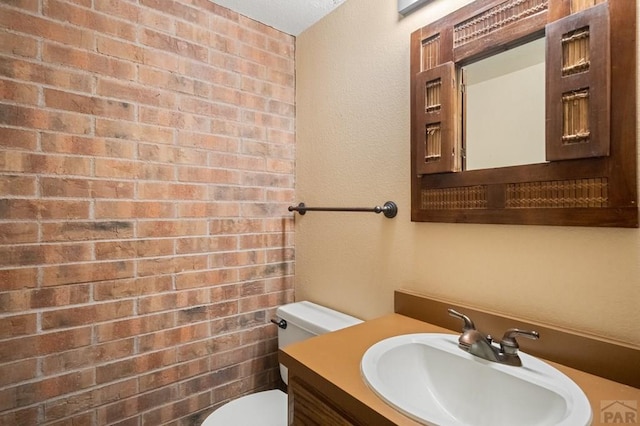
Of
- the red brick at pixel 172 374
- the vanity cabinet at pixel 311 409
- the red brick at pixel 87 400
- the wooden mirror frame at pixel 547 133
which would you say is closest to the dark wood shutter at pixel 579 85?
the wooden mirror frame at pixel 547 133

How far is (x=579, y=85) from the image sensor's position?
2.71ft

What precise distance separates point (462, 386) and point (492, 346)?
0.44 ft

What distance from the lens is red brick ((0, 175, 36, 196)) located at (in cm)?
106

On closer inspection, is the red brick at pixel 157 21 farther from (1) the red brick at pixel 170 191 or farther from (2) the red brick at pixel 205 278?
(2) the red brick at pixel 205 278

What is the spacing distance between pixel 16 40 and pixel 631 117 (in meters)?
1.78

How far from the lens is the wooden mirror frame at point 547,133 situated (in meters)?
0.78

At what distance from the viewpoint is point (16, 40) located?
109 cm

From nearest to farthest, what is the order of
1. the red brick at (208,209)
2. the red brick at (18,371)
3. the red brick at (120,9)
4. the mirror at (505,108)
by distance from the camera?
the mirror at (505,108) < the red brick at (18,371) < the red brick at (120,9) < the red brick at (208,209)

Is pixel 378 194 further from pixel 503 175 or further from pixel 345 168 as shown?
pixel 503 175

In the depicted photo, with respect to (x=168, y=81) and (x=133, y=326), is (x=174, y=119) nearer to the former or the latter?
(x=168, y=81)

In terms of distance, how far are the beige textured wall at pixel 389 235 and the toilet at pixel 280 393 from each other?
0.33 ft

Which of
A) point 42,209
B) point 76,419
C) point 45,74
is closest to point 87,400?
point 76,419

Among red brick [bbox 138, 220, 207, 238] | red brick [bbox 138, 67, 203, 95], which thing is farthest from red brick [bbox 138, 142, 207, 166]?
red brick [bbox 138, 220, 207, 238]

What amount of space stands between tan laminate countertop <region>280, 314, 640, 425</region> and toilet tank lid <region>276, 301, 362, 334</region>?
0.27m
